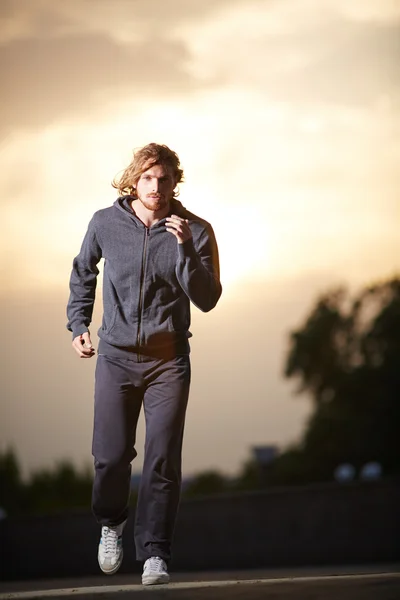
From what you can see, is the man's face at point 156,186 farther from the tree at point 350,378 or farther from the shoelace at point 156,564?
the tree at point 350,378

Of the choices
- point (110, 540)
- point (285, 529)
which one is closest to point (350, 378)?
point (285, 529)

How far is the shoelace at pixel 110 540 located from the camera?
183 inches

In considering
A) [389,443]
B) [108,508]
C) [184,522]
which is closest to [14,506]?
[389,443]

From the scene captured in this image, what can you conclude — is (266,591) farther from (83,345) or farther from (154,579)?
(83,345)

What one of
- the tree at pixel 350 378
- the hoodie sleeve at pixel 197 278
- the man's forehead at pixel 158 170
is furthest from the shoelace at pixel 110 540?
the tree at pixel 350 378

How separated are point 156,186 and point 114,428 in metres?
0.99

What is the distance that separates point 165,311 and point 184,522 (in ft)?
45.5

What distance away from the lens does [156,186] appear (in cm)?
441

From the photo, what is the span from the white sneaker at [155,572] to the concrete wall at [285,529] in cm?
1277

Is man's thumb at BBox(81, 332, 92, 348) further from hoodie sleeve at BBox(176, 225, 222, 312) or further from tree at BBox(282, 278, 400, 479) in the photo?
tree at BBox(282, 278, 400, 479)

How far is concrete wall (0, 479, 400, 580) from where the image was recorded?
57.6ft

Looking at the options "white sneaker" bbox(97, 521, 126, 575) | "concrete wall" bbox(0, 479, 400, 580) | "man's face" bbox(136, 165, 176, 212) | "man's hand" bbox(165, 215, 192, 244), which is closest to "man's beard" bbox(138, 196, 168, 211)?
"man's face" bbox(136, 165, 176, 212)

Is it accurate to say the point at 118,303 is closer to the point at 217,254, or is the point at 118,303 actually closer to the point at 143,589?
the point at 217,254

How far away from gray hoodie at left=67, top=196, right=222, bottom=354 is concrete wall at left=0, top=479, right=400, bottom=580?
42.6 feet
